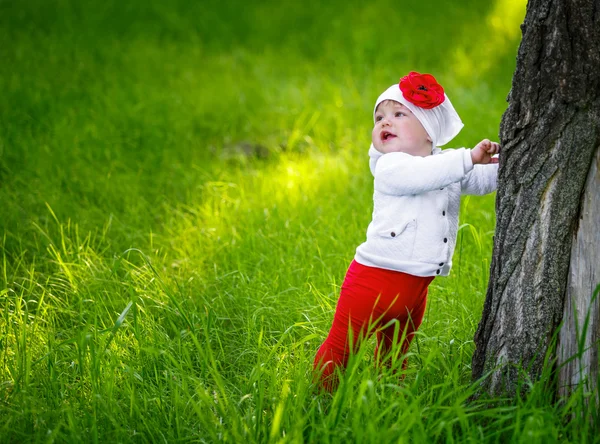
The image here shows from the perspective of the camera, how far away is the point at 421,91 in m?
2.17

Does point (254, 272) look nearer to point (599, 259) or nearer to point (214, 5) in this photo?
point (599, 259)

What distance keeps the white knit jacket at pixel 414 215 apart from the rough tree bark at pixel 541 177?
177mm

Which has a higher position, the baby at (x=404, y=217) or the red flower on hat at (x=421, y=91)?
the red flower on hat at (x=421, y=91)

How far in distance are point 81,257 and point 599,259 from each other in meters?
2.41

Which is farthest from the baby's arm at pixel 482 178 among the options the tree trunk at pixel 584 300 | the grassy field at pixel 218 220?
the grassy field at pixel 218 220

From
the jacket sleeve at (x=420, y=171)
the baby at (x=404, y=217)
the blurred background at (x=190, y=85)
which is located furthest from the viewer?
the blurred background at (x=190, y=85)

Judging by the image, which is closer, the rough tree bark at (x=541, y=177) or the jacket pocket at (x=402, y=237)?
the rough tree bark at (x=541, y=177)

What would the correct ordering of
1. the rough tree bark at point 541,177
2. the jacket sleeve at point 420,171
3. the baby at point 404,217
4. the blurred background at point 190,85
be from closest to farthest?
1. the rough tree bark at point 541,177
2. the jacket sleeve at point 420,171
3. the baby at point 404,217
4. the blurred background at point 190,85

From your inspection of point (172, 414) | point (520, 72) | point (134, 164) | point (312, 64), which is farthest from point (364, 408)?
point (312, 64)

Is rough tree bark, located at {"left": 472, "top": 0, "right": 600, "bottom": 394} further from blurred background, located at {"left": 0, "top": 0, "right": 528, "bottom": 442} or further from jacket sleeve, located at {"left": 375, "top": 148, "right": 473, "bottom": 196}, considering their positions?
blurred background, located at {"left": 0, "top": 0, "right": 528, "bottom": 442}

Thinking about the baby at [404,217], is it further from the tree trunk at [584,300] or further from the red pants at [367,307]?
the tree trunk at [584,300]

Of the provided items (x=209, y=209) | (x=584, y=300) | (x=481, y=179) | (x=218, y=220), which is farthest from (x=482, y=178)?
(x=209, y=209)

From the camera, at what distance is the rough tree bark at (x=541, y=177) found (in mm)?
1836

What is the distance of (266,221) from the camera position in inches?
145
